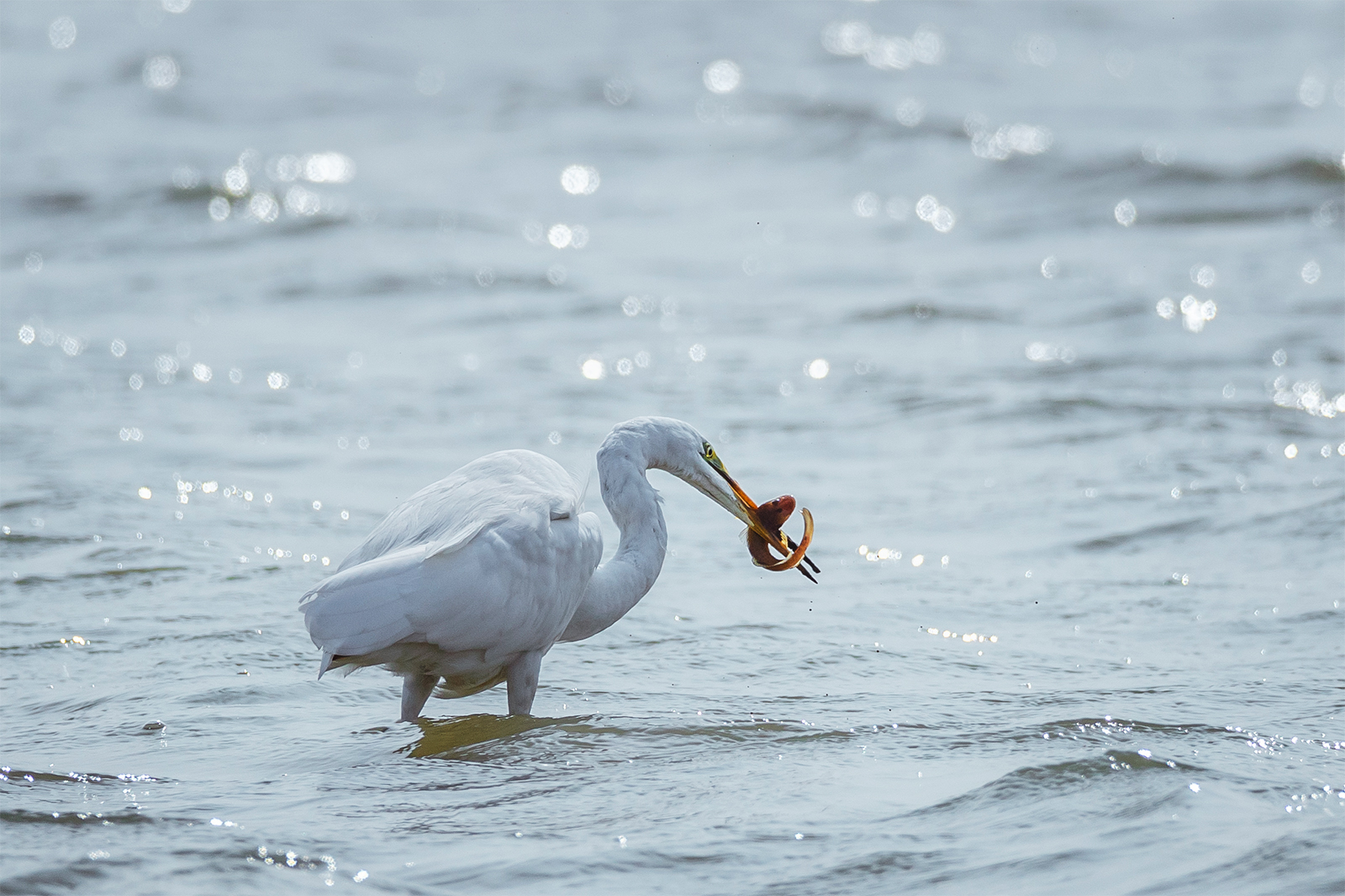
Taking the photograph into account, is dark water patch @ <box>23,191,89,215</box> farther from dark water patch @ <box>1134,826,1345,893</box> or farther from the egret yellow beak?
dark water patch @ <box>1134,826,1345,893</box>

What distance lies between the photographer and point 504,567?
4.50 meters

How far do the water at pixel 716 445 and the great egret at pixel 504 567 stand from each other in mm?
280

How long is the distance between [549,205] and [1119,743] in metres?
11.2

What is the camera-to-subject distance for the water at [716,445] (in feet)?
13.0

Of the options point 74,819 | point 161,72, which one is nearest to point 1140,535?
point 74,819

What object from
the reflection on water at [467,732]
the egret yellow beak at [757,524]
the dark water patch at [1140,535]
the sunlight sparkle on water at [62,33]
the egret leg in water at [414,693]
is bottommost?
the reflection on water at [467,732]

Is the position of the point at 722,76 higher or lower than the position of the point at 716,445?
higher

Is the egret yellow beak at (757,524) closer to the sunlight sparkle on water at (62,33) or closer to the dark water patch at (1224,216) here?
the dark water patch at (1224,216)

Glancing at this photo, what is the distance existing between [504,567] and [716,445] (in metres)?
3.98

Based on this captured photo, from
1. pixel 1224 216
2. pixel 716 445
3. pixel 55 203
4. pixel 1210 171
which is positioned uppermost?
pixel 1210 171

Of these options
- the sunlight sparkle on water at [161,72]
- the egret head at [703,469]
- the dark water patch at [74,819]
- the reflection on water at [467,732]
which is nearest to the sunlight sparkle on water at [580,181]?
the sunlight sparkle on water at [161,72]

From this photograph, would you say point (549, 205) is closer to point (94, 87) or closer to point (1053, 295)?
point (1053, 295)

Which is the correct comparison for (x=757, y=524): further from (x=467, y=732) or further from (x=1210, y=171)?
(x=1210, y=171)

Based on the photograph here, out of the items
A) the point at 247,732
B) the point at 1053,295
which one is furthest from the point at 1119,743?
the point at 1053,295
